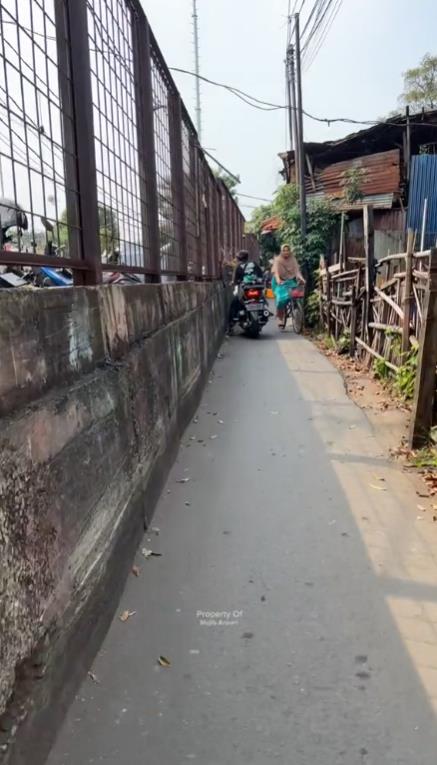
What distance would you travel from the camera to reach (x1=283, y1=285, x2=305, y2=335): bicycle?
38.4 feet

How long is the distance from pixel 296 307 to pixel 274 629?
399 inches

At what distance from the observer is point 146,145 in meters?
4.10

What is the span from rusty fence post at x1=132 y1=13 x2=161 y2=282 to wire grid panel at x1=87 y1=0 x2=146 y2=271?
89 millimetres

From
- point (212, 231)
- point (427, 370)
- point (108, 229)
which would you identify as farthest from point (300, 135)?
point (108, 229)

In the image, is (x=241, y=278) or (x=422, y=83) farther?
(x=422, y=83)

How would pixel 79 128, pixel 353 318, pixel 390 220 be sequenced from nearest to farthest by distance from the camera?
pixel 79 128, pixel 353 318, pixel 390 220

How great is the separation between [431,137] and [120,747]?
59.2 feet

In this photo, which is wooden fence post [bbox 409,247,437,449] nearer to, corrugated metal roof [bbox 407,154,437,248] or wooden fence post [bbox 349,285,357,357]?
wooden fence post [bbox 349,285,357,357]

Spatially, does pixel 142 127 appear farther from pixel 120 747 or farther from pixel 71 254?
pixel 120 747

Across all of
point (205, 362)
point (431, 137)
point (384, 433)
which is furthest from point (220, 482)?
point (431, 137)

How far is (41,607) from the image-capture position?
1.65 metres

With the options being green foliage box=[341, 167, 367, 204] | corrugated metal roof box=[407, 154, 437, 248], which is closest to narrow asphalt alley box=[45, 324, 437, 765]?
corrugated metal roof box=[407, 154, 437, 248]

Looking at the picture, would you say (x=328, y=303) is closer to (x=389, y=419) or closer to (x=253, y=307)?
(x=253, y=307)

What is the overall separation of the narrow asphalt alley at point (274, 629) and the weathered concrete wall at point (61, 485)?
0.17m
